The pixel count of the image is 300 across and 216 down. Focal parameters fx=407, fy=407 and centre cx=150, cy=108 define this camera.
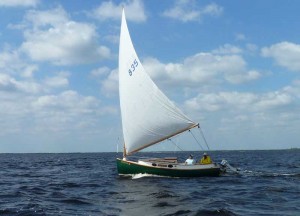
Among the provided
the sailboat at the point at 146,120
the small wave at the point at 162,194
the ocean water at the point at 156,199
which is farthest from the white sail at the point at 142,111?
the small wave at the point at 162,194

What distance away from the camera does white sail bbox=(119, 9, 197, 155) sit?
35.8 metres

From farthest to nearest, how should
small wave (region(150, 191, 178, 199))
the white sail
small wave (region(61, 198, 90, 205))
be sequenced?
the white sail < small wave (region(150, 191, 178, 199)) < small wave (region(61, 198, 90, 205))

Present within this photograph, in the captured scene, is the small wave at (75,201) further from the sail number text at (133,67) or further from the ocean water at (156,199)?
the sail number text at (133,67)

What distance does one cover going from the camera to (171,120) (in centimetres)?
3572

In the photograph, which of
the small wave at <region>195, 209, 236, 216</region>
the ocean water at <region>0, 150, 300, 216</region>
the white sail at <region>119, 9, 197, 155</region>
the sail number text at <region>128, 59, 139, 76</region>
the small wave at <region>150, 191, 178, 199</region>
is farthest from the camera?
the sail number text at <region>128, 59, 139, 76</region>

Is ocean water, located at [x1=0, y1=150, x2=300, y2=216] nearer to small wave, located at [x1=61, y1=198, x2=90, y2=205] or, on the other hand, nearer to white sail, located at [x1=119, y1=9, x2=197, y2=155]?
small wave, located at [x1=61, y1=198, x2=90, y2=205]

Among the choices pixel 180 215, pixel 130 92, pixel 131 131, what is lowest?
pixel 180 215

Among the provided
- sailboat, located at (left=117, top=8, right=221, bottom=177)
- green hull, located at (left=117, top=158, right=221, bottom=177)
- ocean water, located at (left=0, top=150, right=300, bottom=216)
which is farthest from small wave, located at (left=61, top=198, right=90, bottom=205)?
sailboat, located at (left=117, top=8, right=221, bottom=177)

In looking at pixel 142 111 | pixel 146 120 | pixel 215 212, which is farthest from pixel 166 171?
pixel 215 212

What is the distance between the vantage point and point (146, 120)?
3591 centimetres

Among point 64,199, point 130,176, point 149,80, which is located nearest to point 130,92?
point 149,80

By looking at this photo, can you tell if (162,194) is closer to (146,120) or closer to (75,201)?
(75,201)

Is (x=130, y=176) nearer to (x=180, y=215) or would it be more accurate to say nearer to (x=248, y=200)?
(x=248, y=200)

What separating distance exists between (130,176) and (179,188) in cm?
922
